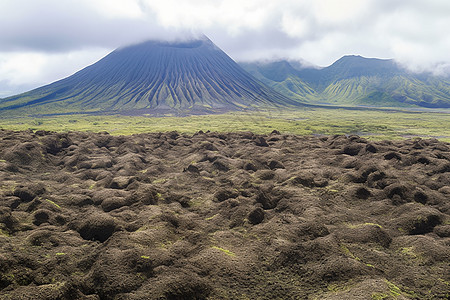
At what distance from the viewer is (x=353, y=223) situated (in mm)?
24891

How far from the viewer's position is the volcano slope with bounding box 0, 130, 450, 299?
16.2 m

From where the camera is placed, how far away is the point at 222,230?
24094 mm

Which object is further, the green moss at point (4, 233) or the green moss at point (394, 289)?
the green moss at point (4, 233)

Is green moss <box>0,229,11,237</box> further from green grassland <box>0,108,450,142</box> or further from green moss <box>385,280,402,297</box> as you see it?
green grassland <box>0,108,450,142</box>

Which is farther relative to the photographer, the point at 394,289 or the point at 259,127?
the point at 259,127

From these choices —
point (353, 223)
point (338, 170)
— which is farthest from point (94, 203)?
point (338, 170)

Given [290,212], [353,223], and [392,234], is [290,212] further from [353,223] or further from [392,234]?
[392,234]

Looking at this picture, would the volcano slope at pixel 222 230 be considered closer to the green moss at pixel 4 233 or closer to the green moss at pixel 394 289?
the green moss at pixel 394 289

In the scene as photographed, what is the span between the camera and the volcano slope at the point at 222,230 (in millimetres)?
16203

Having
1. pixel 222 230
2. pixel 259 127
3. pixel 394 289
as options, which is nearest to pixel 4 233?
pixel 222 230

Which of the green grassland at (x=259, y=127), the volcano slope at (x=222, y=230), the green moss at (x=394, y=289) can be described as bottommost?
the green moss at (x=394, y=289)

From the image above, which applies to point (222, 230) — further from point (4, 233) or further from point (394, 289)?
point (4, 233)

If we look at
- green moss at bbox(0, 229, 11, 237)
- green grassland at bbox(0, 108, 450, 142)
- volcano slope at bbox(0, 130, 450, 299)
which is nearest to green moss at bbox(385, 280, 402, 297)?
volcano slope at bbox(0, 130, 450, 299)

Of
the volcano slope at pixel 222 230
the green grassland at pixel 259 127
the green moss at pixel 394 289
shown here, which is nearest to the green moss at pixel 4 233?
the volcano slope at pixel 222 230
